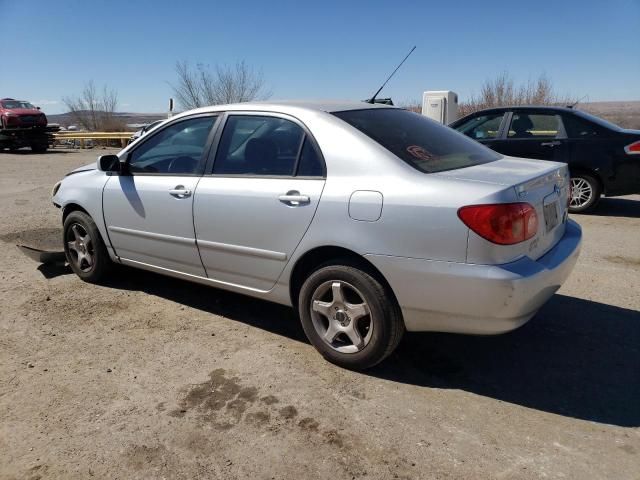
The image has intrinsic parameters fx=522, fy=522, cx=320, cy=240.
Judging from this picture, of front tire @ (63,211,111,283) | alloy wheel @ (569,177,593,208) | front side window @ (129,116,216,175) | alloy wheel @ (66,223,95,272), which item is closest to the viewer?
front side window @ (129,116,216,175)

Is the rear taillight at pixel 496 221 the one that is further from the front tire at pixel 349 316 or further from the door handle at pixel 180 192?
the door handle at pixel 180 192

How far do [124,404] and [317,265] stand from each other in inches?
54.0

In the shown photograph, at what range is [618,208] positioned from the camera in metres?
8.41

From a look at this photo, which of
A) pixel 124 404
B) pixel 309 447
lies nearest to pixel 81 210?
pixel 124 404

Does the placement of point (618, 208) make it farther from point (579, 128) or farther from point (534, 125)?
point (534, 125)

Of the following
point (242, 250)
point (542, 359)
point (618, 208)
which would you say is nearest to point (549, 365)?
point (542, 359)

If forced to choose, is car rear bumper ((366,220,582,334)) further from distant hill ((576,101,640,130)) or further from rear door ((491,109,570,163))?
distant hill ((576,101,640,130))

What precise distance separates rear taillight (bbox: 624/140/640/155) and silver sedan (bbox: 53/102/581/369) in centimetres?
472

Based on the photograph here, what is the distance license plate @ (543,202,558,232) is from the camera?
3.02 meters

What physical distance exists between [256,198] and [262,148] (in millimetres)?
389

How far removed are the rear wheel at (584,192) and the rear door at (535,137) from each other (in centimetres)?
38

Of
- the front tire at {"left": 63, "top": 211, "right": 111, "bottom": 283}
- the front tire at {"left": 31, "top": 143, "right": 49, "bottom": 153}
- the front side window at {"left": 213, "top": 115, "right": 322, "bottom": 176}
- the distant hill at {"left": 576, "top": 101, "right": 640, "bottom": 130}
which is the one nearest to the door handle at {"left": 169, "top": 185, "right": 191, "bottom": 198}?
the front side window at {"left": 213, "top": 115, "right": 322, "bottom": 176}

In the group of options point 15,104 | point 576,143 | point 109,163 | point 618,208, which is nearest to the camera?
point 109,163

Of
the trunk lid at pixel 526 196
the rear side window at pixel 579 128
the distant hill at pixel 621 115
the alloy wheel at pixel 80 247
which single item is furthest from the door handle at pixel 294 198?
the distant hill at pixel 621 115
